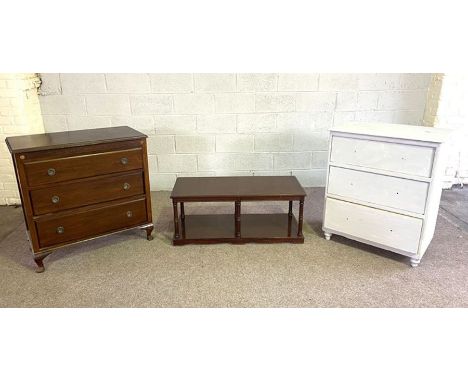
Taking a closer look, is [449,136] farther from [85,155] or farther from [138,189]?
[85,155]

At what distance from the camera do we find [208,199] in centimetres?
265

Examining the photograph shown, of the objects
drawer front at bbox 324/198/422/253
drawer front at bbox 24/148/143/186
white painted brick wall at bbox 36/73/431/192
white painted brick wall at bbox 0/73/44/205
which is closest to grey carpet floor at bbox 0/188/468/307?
drawer front at bbox 324/198/422/253

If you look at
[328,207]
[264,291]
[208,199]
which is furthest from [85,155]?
[328,207]

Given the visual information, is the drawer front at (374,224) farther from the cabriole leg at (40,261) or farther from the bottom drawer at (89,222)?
the cabriole leg at (40,261)

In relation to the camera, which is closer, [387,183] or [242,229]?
[387,183]

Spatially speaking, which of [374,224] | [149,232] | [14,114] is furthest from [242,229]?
[14,114]

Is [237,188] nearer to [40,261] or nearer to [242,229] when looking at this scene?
[242,229]

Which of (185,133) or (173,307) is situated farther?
(185,133)

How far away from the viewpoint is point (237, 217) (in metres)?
2.76

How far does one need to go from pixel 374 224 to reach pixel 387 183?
310mm

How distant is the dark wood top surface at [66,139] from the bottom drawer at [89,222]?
48 cm

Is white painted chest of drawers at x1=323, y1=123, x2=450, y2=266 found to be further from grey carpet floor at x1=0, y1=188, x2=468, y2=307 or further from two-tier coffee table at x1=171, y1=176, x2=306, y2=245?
two-tier coffee table at x1=171, y1=176, x2=306, y2=245

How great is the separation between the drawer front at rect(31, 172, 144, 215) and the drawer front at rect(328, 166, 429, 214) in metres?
1.46

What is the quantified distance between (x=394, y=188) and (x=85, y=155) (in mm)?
2071
